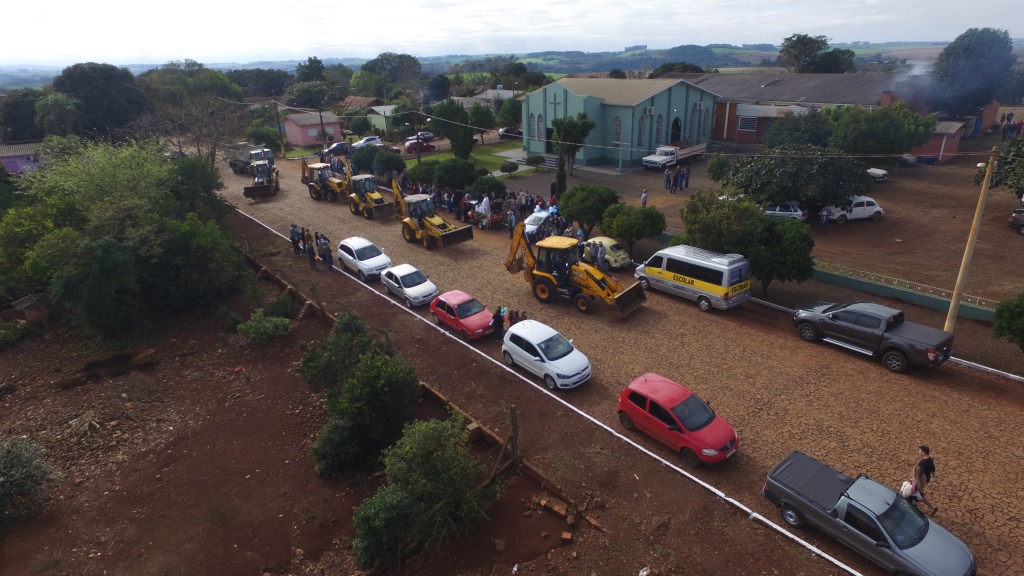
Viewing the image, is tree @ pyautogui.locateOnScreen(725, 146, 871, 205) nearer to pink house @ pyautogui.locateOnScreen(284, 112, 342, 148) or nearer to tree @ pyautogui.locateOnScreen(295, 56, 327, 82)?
pink house @ pyautogui.locateOnScreen(284, 112, 342, 148)

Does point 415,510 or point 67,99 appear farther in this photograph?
point 67,99

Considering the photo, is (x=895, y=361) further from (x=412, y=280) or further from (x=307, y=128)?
(x=307, y=128)

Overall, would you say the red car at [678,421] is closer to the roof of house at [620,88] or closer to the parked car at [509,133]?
the roof of house at [620,88]

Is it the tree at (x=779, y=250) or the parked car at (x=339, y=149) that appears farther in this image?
the parked car at (x=339, y=149)

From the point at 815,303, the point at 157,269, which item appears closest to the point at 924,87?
the point at 815,303

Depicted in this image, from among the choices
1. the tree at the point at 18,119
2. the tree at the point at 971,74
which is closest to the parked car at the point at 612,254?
the tree at the point at 971,74

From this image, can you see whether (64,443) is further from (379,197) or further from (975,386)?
(975,386)

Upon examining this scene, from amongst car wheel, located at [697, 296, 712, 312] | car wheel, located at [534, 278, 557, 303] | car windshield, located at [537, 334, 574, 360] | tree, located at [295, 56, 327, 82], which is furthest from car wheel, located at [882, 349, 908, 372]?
tree, located at [295, 56, 327, 82]

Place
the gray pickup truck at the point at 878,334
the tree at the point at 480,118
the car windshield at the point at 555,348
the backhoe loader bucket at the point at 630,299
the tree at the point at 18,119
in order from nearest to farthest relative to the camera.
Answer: the gray pickup truck at the point at 878,334 → the car windshield at the point at 555,348 → the backhoe loader bucket at the point at 630,299 → the tree at the point at 18,119 → the tree at the point at 480,118
